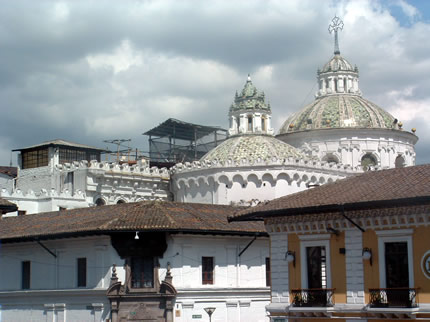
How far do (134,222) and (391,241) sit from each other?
16625 millimetres

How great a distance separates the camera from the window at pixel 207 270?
4544 centimetres

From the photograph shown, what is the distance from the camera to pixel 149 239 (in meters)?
44.1

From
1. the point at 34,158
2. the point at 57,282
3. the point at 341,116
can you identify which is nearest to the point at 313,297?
the point at 57,282

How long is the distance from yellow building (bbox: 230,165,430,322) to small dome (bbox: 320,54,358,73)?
5694 cm

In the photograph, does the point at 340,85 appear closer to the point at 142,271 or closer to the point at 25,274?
the point at 25,274

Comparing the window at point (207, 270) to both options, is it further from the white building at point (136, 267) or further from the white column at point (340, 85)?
the white column at point (340, 85)

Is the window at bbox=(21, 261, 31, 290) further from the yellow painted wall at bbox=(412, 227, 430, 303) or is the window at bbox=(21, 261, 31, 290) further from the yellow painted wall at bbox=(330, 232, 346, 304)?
the yellow painted wall at bbox=(412, 227, 430, 303)

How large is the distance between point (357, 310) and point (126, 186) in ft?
137

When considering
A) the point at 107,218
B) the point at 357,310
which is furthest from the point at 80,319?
the point at 357,310

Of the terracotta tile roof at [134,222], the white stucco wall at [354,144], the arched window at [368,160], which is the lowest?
the terracotta tile roof at [134,222]

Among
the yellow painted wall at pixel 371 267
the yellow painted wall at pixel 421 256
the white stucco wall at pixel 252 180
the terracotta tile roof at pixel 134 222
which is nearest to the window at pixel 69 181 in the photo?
the white stucco wall at pixel 252 180

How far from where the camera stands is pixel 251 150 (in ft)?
237

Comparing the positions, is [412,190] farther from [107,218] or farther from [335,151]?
[335,151]

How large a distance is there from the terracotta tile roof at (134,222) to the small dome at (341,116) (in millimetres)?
34743
